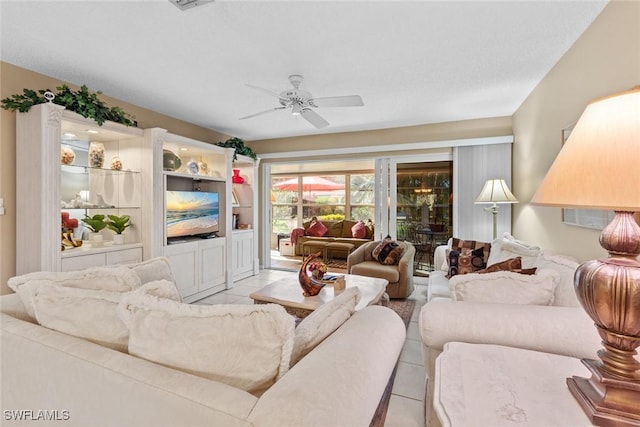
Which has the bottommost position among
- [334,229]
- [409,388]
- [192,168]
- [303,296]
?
[409,388]

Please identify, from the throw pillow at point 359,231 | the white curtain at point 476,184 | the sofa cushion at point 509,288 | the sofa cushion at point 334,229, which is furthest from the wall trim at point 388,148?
the sofa cushion at point 509,288

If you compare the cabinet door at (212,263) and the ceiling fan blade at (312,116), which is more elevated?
the ceiling fan blade at (312,116)

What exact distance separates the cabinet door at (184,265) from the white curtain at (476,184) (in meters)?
3.86

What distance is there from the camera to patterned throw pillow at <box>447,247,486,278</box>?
3059 millimetres

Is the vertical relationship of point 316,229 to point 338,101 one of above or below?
below

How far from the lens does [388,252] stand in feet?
13.7

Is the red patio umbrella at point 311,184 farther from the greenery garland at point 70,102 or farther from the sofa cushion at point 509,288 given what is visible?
the sofa cushion at point 509,288

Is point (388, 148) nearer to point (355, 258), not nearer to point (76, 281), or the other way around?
point (355, 258)

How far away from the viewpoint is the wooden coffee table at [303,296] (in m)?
2.63

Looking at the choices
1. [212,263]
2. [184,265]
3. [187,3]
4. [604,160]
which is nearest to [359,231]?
[212,263]

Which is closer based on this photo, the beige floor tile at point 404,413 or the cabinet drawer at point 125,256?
the beige floor tile at point 404,413

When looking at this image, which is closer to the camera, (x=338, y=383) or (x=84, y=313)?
(x=338, y=383)

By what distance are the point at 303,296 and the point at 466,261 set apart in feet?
5.81

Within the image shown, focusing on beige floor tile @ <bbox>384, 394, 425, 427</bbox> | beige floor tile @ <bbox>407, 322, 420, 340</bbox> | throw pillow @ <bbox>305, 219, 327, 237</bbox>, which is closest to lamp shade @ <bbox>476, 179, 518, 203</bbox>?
beige floor tile @ <bbox>407, 322, 420, 340</bbox>
